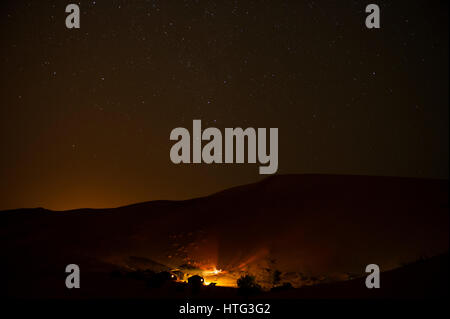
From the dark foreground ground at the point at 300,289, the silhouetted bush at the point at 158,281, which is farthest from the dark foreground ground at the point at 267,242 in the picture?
the silhouetted bush at the point at 158,281

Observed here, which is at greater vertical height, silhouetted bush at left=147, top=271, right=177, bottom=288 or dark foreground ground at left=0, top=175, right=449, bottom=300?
dark foreground ground at left=0, top=175, right=449, bottom=300

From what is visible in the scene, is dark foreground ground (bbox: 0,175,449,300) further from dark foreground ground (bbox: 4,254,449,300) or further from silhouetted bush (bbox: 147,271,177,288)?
silhouetted bush (bbox: 147,271,177,288)

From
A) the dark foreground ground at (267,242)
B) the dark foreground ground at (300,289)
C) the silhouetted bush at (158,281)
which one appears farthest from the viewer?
the silhouetted bush at (158,281)

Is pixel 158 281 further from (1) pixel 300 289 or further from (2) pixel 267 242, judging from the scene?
A: (2) pixel 267 242

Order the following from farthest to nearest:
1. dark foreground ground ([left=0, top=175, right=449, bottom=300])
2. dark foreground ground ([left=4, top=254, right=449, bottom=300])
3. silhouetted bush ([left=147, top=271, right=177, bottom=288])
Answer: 1. silhouetted bush ([left=147, top=271, right=177, bottom=288])
2. dark foreground ground ([left=0, top=175, right=449, bottom=300])
3. dark foreground ground ([left=4, top=254, right=449, bottom=300])

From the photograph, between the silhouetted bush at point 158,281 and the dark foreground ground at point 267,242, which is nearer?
A: the dark foreground ground at point 267,242

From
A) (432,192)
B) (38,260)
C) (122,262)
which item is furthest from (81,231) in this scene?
(432,192)

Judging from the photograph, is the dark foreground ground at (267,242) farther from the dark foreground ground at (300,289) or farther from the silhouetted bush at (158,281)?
the silhouetted bush at (158,281)

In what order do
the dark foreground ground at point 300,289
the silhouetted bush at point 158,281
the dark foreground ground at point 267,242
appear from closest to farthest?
the dark foreground ground at point 300,289 < the dark foreground ground at point 267,242 < the silhouetted bush at point 158,281

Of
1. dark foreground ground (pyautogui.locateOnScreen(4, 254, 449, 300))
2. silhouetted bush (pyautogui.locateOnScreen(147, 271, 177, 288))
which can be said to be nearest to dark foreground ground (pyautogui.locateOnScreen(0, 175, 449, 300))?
dark foreground ground (pyautogui.locateOnScreen(4, 254, 449, 300))

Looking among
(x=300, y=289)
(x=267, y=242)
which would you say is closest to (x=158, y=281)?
(x=300, y=289)

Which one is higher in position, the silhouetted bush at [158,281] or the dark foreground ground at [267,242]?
the dark foreground ground at [267,242]
